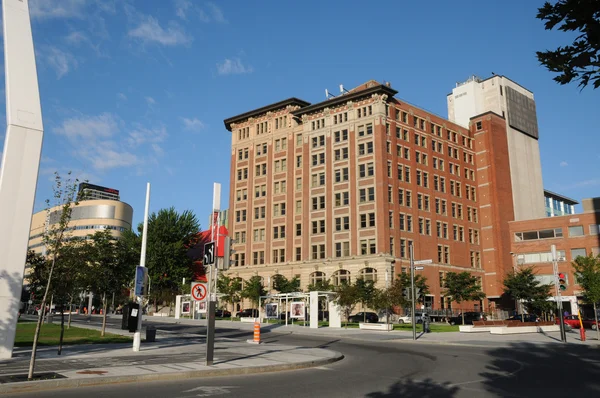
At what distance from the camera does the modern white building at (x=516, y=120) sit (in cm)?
8425

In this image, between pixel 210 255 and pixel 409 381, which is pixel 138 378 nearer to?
pixel 210 255

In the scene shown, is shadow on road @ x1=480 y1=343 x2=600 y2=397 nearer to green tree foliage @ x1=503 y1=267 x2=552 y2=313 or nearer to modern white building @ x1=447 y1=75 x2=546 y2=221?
green tree foliage @ x1=503 y1=267 x2=552 y2=313

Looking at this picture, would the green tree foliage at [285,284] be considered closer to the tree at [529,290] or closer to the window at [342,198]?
the window at [342,198]

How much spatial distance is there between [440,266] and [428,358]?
5326 cm

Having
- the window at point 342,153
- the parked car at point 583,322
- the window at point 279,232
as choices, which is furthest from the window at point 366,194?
the parked car at point 583,322

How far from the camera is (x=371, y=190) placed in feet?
220

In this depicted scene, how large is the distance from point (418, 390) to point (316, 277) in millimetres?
58215

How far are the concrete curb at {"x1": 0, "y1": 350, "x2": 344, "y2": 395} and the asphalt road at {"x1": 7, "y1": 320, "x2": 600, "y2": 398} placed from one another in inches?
20.7

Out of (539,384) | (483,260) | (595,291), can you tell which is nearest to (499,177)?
(483,260)

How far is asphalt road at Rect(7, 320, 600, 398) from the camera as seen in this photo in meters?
11.1

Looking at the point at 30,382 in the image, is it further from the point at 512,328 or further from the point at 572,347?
the point at 512,328

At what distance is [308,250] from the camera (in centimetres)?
7188

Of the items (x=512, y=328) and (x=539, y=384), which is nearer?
(x=539, y=384)

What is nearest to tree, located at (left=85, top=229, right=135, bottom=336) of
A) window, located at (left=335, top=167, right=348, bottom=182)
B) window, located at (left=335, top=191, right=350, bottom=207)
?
window, located at (left=335, top=191, right=350, bottom=207)
